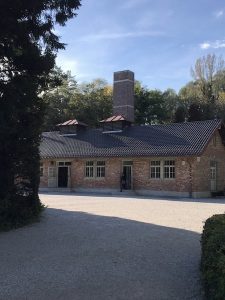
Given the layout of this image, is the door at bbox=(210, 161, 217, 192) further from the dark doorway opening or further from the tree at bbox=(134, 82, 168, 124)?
the tree at bbox=(134, 82, 168, 124)

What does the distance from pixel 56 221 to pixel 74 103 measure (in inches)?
1547

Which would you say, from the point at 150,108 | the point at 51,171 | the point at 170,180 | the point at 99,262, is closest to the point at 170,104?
the point at 150,108

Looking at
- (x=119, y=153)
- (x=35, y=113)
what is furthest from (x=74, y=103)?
(x=35, y=113)

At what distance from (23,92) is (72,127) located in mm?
25134

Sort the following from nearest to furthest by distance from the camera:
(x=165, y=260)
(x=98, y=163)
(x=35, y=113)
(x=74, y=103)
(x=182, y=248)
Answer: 1. (x=165, y=260)
2. (x=182, y=248)
3. (x=35, y=113)
4. (x=98, y=163)
5. (x=74, y=103)

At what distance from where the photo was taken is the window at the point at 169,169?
29750mm

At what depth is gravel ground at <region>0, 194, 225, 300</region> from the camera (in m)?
6.50

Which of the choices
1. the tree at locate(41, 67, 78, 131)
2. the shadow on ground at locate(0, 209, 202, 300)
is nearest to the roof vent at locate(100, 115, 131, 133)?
the tree at locate(41, 67, 78, 131)

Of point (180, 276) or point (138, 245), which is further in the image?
point (138, 245)

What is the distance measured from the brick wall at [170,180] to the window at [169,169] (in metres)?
0.26

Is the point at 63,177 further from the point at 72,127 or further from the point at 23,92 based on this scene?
the point at 23,92

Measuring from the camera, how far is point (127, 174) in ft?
104

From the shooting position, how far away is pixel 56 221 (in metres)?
13.9

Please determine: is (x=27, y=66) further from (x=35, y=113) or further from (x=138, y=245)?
(x=138, y=245)
